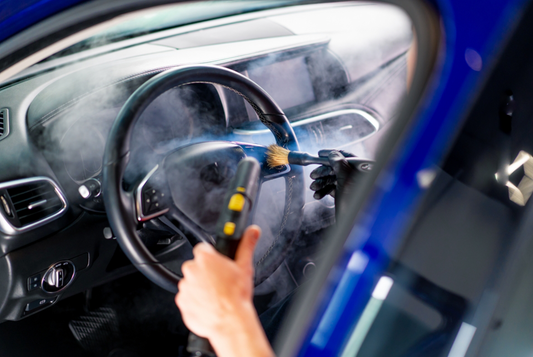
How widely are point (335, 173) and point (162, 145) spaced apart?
27.1 inches

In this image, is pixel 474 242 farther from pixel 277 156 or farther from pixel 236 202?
pixel 277 156

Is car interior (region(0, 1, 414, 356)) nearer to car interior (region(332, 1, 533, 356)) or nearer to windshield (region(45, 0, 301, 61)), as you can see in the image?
windshield (region(45, 0, 301, 61))

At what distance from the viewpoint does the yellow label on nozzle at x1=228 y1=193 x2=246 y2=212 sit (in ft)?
2.33

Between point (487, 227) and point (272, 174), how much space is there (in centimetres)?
64

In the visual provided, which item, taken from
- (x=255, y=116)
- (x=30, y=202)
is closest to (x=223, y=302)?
(x=30, y=202)

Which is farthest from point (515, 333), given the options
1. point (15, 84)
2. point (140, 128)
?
point (15, 84)

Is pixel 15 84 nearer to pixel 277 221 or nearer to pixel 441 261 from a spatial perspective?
pixel 277 221

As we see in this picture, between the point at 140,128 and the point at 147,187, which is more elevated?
the point at 140,128

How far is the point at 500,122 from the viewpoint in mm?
614

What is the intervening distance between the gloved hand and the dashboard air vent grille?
2.65 ft

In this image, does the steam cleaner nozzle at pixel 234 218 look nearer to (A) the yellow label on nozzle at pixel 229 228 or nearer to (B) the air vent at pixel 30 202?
(A) the yellow label on nozzle at pixel 229 228

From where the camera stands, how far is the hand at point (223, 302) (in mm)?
617

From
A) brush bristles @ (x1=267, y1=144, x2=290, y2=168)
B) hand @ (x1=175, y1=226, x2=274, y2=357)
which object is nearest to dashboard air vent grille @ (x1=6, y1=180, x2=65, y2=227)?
brush bristles @ (x1=267, y1=144, x2=290, y2=168)

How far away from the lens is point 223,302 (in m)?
0.62
